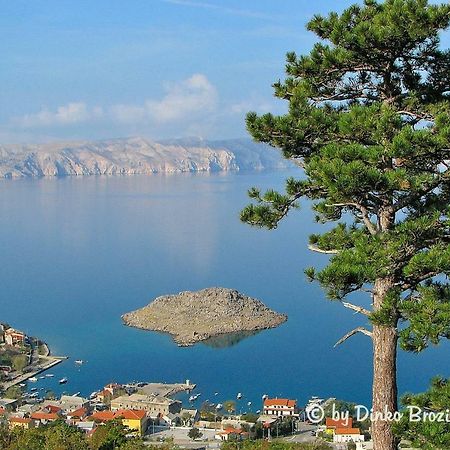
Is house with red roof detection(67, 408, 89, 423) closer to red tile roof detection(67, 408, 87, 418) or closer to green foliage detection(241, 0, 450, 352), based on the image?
red tile roof detection(67, 408, 87, 418)

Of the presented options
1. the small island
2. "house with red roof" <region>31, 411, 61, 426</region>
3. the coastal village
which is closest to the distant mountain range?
the small island

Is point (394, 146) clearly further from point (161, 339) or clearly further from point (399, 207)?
point (161, 339)

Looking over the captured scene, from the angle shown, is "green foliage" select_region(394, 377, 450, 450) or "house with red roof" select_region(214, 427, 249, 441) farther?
"house with red roof" select_region(214, 427, 249, 441)

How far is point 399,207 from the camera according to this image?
1.85 metres

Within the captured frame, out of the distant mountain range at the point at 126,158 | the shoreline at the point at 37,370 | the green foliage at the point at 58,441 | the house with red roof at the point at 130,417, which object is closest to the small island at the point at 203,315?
the shoreline at the point at 37,370

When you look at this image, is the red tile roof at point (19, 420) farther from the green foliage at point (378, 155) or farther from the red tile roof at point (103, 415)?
the green foliage at point (378, 155)

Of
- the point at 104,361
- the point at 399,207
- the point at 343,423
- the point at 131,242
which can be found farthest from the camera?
the point at 131,242

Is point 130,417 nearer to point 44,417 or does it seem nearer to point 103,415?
point 103,415

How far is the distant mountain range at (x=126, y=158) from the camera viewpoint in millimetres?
100375

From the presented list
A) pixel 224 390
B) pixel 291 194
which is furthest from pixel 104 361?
pixel 291 194

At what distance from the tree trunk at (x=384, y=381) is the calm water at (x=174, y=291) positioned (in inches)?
292

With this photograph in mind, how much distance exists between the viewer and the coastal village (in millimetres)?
8750

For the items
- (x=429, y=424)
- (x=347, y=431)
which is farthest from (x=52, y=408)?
(x=429, y=424)

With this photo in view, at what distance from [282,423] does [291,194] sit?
781 cm
